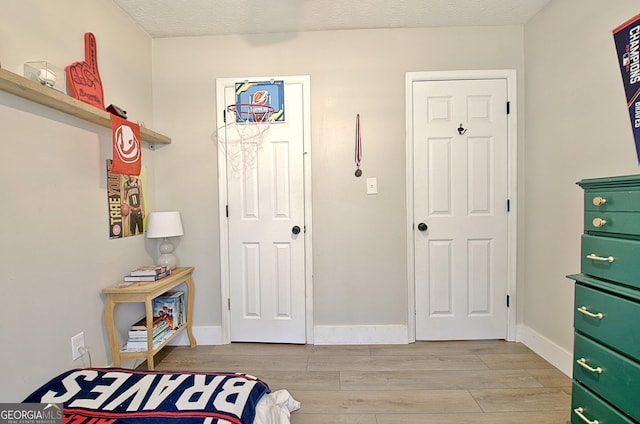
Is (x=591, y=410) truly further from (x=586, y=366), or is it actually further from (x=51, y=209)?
(x=51, y=209)

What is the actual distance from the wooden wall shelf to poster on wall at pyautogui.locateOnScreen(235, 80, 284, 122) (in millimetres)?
1021

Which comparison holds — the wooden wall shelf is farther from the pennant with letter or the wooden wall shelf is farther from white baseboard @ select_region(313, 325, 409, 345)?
white baseboard @ select_region(313, 325, 409, 345)

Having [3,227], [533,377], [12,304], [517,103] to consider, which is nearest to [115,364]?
[12,304]

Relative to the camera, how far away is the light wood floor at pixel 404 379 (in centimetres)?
153

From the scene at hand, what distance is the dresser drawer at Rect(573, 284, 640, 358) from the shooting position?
1.01m

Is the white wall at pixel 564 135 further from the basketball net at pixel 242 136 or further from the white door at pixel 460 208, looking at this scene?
the basketball net at pixel 242 136

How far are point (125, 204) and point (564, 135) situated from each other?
3209 millimetres

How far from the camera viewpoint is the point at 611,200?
111 cm

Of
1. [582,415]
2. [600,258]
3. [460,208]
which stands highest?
[460,208]

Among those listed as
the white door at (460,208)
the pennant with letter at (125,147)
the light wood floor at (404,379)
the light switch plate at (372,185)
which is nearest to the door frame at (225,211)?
the light wood floor at (404,379)

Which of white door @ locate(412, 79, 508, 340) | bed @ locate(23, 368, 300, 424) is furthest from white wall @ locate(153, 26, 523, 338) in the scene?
bed @ locate(23, 368, 300, 424)

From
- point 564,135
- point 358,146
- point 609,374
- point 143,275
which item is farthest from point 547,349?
point 143,275

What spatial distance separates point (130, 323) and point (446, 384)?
2285 millimetres

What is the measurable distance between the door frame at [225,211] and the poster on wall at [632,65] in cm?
194
